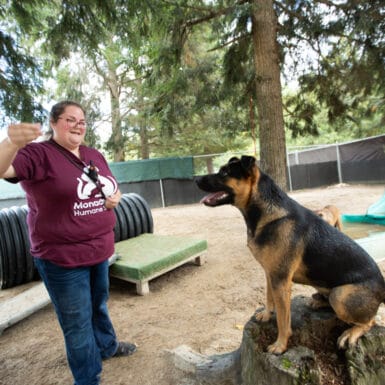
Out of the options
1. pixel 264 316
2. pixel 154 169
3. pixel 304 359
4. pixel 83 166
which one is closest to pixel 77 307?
pixel 83 166

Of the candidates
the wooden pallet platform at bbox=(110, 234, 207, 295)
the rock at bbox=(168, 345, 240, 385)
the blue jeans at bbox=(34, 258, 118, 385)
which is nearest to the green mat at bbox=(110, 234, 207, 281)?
the wooden pallet platform at bbox=(110, 234, 207, 295)

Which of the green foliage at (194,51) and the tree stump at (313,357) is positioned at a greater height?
the green foliage at (194,51)

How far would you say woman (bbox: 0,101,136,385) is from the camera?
6.59ft

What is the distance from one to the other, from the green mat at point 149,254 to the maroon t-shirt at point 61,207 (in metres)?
2.11

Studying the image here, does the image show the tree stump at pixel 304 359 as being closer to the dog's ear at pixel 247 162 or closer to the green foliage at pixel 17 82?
the dog's ear at pixel 247 162

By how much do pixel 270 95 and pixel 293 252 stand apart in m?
4.79

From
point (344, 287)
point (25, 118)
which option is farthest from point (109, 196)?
point (25, 118)

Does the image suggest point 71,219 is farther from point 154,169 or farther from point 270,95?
point 154,169

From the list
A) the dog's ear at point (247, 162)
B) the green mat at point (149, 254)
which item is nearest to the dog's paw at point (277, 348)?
the dog's ear at point (247, 162)

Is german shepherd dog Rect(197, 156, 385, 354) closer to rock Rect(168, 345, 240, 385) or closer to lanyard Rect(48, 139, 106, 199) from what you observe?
rock Rect(168, 345, 240, 385)

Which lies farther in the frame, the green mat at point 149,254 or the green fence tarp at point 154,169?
the green fence tarp at point 154,169

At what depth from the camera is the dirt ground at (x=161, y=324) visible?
2789mm

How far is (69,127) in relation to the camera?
215cm

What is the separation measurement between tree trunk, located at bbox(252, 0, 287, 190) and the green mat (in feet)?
7.22
